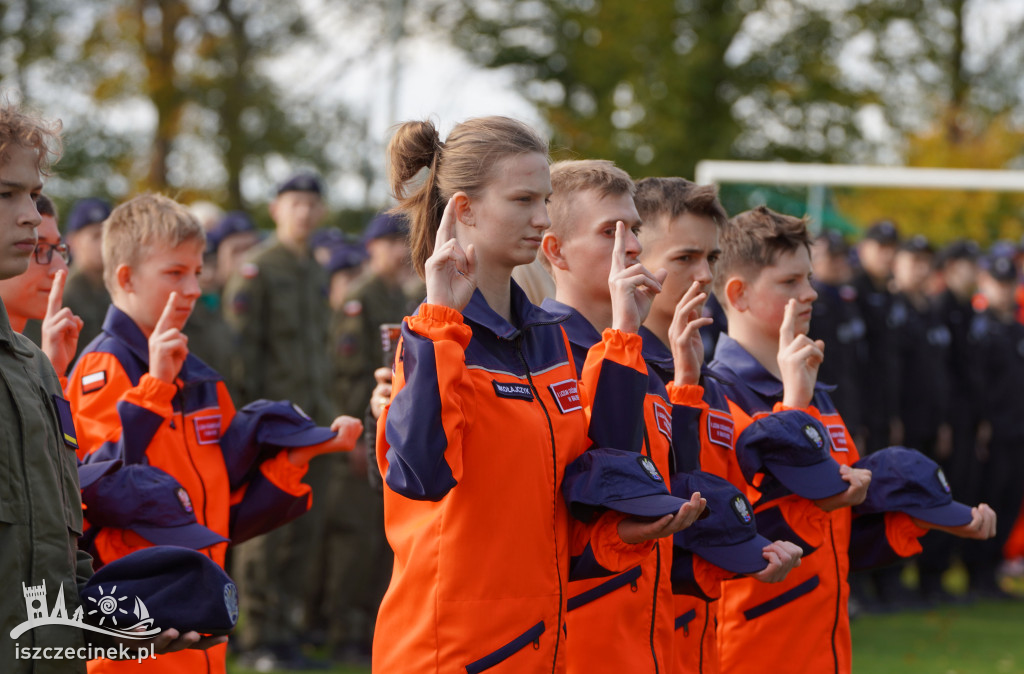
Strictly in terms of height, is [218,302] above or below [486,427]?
below

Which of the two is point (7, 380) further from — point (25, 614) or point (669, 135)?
point (669, 135)

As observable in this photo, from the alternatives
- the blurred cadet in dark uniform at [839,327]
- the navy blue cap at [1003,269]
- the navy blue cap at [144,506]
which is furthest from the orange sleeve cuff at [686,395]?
the navy blue cap at [1003,269]

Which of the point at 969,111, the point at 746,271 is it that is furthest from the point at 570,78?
the point at 746,271

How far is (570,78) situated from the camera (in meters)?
27.5

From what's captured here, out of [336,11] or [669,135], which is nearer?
[669,135]

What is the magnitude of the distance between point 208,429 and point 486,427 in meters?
1.44

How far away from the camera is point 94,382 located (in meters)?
3.92

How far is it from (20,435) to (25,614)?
38cm

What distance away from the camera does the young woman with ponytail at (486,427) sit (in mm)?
2822

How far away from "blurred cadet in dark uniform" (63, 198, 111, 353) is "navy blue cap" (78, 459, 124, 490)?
12.0ft

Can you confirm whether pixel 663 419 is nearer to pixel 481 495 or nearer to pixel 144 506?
pixel 481 495

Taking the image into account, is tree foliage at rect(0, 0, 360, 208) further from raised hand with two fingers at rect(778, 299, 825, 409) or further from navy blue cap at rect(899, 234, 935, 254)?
raised hand with two fingers at rect(778, 299, 825, 409)

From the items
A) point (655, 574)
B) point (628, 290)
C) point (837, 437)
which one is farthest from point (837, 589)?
point (628, 290)

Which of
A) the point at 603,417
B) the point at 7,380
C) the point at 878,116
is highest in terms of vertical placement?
the point at 7,380
